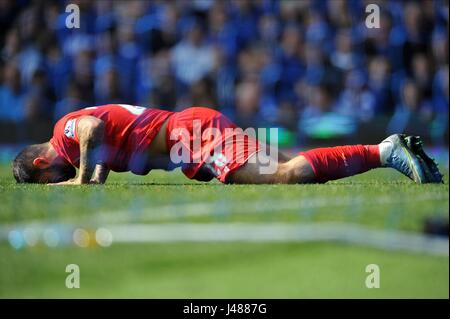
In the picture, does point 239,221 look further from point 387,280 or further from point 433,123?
point 433,123

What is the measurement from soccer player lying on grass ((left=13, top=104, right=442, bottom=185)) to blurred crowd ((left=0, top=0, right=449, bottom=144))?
199 inches

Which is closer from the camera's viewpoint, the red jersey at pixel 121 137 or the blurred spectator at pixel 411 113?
the red jersey at pixel 121 137

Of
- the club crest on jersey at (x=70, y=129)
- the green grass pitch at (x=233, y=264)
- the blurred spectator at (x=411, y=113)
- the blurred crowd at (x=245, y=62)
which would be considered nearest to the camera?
the green grass pitch at (x=233, y=264)

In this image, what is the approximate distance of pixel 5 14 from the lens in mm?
13453

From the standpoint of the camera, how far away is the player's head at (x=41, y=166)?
7.01 m

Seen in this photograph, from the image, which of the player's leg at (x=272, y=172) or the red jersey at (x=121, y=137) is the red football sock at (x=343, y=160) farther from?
the red jersey at (x=121, y=137)

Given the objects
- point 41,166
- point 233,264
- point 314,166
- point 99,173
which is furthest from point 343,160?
point 233,264

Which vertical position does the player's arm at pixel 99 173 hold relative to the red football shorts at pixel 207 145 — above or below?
below

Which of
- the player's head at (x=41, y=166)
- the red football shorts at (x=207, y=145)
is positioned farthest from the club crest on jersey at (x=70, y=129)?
the red football shorts at (x=207, y=145)

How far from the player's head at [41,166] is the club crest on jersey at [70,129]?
27 centimetres

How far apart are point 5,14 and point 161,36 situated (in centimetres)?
240

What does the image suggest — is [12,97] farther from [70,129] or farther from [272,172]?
[272,172]

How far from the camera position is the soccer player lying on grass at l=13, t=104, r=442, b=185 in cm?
661
